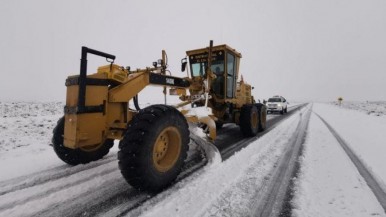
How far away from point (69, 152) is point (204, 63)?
202 inches

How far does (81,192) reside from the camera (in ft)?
10.8

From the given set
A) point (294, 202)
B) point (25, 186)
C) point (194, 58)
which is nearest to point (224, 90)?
point (194, 58)

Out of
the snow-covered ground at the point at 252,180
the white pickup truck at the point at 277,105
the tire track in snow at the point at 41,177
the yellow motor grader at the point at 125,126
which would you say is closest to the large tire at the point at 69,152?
the yellow motor grader at the point at 125,126

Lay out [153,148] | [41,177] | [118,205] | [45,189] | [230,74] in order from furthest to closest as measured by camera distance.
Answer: [230,74] < [41,177] < [45,189] < [153,148] < [118,205]

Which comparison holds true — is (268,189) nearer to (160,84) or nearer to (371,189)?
(371,189)

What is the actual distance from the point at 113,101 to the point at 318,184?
10.6 ft

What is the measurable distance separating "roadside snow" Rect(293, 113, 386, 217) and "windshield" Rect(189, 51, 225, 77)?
3878 mm

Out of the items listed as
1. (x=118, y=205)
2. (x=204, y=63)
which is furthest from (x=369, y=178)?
(x=204, y=63)

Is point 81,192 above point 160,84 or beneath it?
beneath

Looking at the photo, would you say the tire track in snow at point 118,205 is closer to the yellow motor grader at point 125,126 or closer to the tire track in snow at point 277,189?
the yellow motor grader at point 125,126

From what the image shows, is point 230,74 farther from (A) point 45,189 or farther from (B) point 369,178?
(A) point 45,189

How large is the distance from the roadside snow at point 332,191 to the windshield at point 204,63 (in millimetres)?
3878

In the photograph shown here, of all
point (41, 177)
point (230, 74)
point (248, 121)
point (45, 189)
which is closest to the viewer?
point (45, 189)

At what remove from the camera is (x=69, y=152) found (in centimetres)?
417
